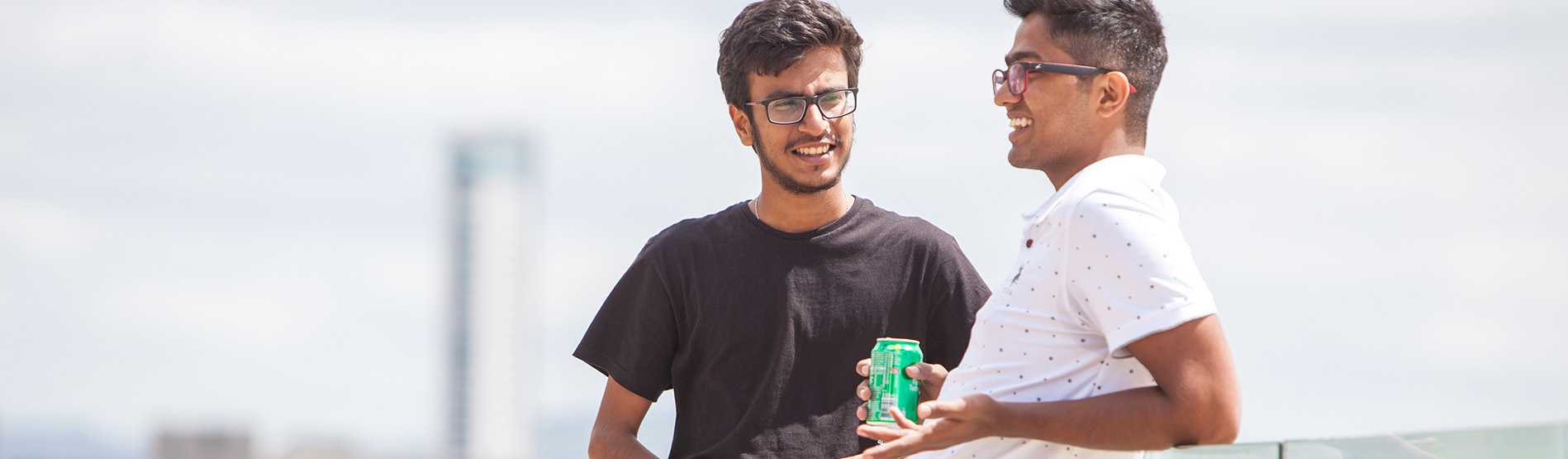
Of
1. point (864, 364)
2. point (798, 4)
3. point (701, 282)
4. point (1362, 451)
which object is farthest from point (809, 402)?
point (1362, 451)

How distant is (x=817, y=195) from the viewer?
345cm

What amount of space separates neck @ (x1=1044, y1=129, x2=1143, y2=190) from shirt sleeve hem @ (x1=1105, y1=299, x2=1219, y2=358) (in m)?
0.40

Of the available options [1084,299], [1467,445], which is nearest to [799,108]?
[1084,299]

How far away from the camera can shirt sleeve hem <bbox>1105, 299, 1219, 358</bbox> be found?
82.4 inches

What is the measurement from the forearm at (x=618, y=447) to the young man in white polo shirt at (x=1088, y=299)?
0.97 meters

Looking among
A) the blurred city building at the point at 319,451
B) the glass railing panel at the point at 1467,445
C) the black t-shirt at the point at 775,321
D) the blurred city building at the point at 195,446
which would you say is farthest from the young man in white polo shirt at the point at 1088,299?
the blurred city building at the point at 319,451

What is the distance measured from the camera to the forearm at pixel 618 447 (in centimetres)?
340

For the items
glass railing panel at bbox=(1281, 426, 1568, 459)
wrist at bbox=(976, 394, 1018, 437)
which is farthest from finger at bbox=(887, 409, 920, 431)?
glass railing panel at bbox=(1281, 426, 1568, 459)

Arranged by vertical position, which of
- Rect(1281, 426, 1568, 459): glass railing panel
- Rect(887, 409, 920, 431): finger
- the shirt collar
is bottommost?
Rect(1281, 426, 1568, 459): glass railing panel

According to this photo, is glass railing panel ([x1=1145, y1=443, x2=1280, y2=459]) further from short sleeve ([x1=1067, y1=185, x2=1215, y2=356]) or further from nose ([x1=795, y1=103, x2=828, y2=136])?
short sleeve ([x1=1067, y1=185, x2=1215, y2=356])

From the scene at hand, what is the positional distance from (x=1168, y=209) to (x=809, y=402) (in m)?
1.28

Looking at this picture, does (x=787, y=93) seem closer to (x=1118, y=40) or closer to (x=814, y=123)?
(x=814, y=123)

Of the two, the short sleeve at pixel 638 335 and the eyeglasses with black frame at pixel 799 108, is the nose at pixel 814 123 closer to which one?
the eyeglasses with black frame at pixel 799 108

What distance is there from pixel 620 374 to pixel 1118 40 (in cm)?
158
